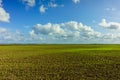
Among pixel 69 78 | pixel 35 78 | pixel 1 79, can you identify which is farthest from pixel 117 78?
pixel 1 79

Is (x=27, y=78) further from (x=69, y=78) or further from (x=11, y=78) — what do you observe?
(x=69, y=78)

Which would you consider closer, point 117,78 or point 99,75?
point 117,78

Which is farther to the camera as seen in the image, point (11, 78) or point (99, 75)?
point (99, 75)

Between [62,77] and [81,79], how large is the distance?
1.95 m

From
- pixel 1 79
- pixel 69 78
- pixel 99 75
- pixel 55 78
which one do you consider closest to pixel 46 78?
pixel 55 78

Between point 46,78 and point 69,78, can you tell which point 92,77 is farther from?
point 46,78

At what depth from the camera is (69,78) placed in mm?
19922

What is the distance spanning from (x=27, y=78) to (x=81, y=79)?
512cm

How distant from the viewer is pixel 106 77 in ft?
67.3

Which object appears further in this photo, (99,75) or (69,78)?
(99,75)

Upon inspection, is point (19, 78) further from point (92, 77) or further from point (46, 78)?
point (92, 77)

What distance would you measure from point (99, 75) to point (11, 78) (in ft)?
29.2

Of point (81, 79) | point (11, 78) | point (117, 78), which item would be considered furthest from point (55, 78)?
point (117, 78)

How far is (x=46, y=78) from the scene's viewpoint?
65.5 ft
